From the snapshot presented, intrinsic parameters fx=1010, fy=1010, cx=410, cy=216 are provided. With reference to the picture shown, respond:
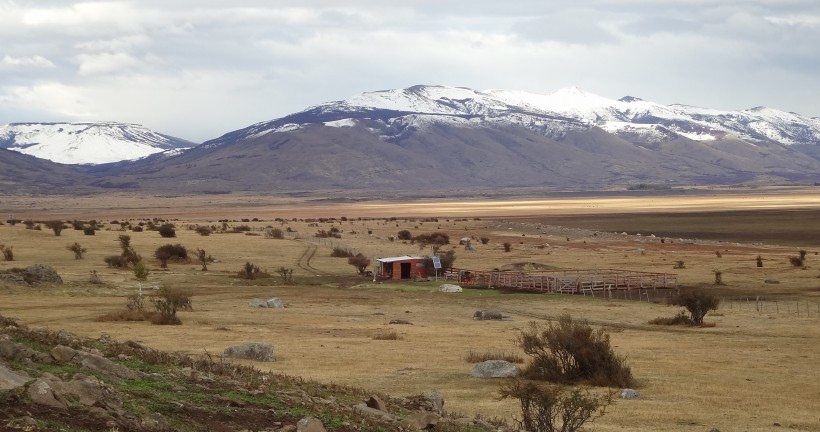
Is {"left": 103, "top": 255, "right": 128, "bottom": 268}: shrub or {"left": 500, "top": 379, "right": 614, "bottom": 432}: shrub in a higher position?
{"left": 500, "top": 379, "right": 614, "bottom": 432}: shrub

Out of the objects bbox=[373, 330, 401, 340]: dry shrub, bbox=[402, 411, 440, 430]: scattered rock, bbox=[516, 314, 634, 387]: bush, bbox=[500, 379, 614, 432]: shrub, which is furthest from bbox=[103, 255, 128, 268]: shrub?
bbox=[402, 411, 440, 430]: scattered rock

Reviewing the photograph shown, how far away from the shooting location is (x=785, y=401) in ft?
A: 65.1

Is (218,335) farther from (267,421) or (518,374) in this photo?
(267,421)

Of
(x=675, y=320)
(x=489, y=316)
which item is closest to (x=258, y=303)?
(x=489, y=316)

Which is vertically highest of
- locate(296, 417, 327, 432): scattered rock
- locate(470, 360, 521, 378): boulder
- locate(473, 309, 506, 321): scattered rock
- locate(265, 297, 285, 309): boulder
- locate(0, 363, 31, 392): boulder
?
locate(0, 363, 31, 392): boulder

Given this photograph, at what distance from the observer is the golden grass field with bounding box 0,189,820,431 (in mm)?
20172

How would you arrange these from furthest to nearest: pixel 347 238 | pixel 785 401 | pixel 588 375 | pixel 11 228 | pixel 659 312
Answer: pixel 347 238, pixel 11 228, pixel 659 312, pixel 588 375, pixel 785 401

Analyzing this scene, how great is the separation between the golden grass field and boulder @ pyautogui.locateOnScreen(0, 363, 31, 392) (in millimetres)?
8458

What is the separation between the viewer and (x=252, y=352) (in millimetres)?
22625

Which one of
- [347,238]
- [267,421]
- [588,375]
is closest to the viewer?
[267,421]

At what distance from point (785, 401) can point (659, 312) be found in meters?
20.7

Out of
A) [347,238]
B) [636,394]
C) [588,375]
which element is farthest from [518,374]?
[347,238]

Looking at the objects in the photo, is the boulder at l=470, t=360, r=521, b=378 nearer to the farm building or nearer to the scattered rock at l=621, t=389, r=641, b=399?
the scattered rock at l=621, t=389, r=641, b=399

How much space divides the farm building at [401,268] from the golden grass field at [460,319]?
278 centimetres
